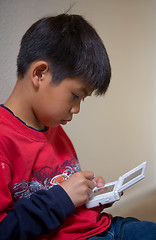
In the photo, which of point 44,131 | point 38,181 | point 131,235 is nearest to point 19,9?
point 44,131

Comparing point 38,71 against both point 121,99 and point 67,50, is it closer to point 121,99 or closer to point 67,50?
point 67,50

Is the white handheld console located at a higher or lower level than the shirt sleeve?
lower

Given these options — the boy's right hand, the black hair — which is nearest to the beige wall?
the black hair

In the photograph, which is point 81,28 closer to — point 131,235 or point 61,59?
point 61,59

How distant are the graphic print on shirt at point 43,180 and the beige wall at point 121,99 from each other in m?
0.27

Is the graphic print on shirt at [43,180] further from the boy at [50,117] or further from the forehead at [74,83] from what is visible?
the forehead at [74,83]

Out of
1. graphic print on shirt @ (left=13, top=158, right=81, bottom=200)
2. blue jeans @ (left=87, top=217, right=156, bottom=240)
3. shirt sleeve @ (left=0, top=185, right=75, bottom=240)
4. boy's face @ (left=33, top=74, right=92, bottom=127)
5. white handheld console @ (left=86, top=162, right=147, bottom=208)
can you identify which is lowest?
blue jeans @ (left=87, top=217, right=156, bottom=240)

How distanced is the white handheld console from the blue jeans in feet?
0.24

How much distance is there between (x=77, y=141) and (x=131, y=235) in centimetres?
41

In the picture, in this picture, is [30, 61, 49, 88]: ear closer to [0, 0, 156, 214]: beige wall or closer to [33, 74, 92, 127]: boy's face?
[33, 74, 92, 127]: boy's face

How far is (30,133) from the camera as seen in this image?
51 centimetres

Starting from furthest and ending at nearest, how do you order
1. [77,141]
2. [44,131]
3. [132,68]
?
[132,68]
[77,141]
[44,131]

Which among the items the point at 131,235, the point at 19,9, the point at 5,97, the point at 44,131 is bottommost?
the point at 131,235

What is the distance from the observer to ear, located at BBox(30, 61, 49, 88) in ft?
1.58
